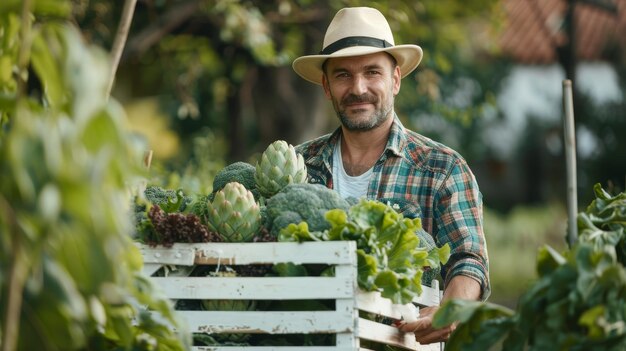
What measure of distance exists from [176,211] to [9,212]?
161 cm

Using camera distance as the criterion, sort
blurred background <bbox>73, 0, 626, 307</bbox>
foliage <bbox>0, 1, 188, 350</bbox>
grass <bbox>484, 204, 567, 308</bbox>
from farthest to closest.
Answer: grass <bbox>484, 204, 567, 308</bbox> < blurred background <bbox>73, 0, 626, 307</bbox> < foliage <bbox>0, 1, 188, 350</bbox>

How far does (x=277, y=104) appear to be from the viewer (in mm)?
11836

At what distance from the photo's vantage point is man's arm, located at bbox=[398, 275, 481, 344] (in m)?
4.02

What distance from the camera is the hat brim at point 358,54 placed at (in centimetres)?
522

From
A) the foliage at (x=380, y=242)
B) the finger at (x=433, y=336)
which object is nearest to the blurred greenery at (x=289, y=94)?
the foliage at (x=380, y=242)

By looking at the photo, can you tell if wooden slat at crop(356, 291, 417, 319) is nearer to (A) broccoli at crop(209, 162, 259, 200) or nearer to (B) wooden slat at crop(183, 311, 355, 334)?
(B) wooden slat at crop(183, 311, 355, 334)

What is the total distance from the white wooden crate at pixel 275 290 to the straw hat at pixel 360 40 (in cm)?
175

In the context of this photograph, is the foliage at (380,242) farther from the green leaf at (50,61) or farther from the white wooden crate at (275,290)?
the green leaf at (50,61)

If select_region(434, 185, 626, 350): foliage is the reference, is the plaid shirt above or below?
above

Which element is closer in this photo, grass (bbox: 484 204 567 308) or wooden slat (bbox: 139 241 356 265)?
wooden slat (bbox: 139 241 356 265)

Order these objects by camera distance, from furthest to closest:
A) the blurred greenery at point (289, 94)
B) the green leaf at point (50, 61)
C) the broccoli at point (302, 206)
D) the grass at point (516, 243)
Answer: the grass at point (516, 243), the blurred greenery at point (289, 94), the broccoli at point (302, 206), the green leaf at point (50, 61)

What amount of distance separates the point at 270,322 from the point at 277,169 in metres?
0.81

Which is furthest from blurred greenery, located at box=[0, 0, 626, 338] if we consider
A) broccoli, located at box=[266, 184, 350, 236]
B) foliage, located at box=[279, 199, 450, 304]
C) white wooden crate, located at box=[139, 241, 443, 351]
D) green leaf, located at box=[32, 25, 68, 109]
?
foliage, located at box=[279, 199, 450, 304]

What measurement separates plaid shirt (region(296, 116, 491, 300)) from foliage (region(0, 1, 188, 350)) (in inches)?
86.2
